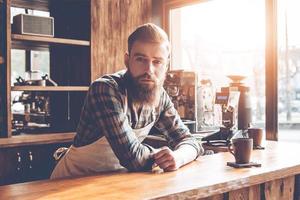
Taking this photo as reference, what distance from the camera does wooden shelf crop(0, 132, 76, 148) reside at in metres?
2.99

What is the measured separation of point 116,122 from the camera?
1.79 metres

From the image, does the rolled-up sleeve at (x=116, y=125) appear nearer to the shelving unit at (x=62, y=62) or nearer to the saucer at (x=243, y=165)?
the saucer at (x=243, y=165)

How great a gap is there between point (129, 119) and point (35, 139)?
4.58 ft

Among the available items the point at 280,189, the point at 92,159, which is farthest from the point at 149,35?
the point at 280,189

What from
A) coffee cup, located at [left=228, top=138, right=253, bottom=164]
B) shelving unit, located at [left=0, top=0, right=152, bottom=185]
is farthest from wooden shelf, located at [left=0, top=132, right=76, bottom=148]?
coffee cup, located at [left=228, top=138, right=253, bottom=164]

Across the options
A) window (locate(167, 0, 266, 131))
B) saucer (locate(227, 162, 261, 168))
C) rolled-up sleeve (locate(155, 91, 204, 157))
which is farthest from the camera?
window (locate(167, 0, 266, 131))

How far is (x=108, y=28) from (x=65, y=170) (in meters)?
1.82

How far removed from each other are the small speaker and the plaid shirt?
1451mm

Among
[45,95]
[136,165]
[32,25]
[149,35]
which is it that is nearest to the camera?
[136,165]

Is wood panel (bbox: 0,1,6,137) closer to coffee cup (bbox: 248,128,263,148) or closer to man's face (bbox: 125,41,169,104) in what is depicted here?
man's face (bbox: 125,41,169,104)

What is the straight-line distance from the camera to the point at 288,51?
3.06 m

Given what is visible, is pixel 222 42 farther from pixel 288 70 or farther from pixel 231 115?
pixel 231 115

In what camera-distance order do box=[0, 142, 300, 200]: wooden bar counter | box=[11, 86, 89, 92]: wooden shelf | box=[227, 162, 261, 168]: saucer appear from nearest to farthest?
box=[0, 142, 300, 200]: wooden bar counter
box=[227, 162, 261, 168]: saucer
box=[11, 86, 89, 92]: wooden shelf

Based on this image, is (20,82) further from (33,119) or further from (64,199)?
(64,199)
